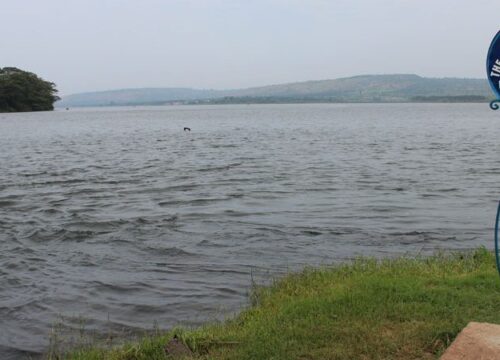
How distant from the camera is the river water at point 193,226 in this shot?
9742 millimetres

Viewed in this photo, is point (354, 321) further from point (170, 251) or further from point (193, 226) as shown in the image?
point (193, 226)

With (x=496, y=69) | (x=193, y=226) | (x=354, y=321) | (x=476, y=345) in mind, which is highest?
(x=496, y=69)

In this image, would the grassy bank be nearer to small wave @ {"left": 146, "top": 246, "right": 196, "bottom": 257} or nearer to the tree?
small wave @ {"left": 146, "top": 246, "right": 196, "bottom": 257}

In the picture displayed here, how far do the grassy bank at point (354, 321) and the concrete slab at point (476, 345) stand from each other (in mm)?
302

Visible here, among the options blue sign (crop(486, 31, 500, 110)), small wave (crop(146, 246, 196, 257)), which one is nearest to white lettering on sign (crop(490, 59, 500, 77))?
blue sign (crop(486, 31, 500, 110))

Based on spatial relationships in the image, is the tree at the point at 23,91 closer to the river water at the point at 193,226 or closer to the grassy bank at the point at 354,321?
the river water at the point at 193,226

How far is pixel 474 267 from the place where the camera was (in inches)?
378

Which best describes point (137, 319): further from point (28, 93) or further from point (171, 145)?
point (28, 93)

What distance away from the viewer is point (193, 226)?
15.3 metres

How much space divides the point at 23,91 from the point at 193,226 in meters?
137

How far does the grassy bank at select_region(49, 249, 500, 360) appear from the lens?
592 cm

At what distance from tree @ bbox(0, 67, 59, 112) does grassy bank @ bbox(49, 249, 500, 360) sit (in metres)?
140

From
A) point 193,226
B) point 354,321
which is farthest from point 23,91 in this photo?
point 354,321

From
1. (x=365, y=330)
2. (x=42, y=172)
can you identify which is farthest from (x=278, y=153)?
(x=365, y=330)
